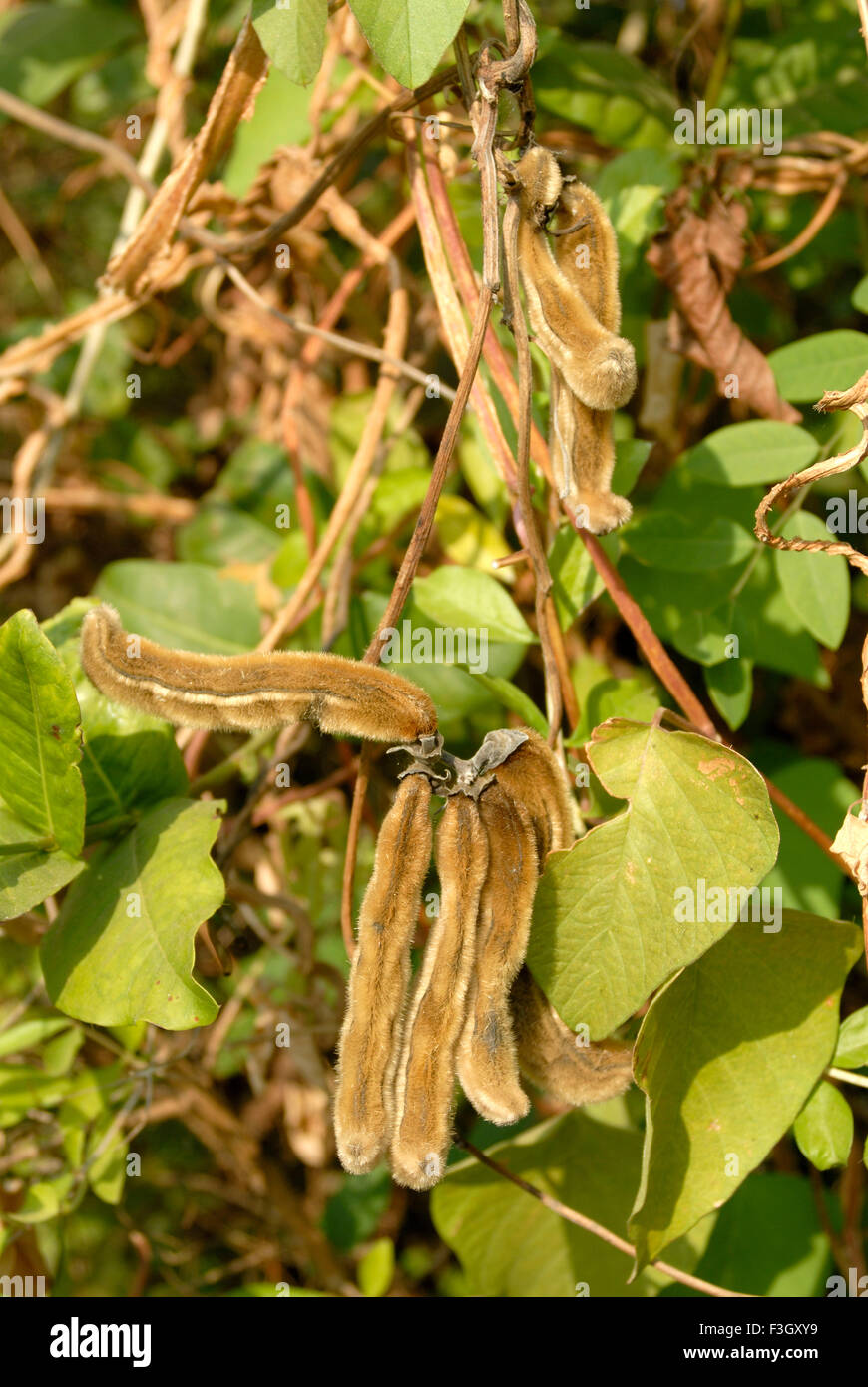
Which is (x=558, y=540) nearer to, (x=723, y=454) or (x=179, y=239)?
(x=723, y=454)

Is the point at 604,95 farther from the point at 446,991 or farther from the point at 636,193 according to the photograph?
the point at 446,991

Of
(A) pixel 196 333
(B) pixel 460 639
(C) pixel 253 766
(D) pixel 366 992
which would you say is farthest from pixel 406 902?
(A) pixel 196 333

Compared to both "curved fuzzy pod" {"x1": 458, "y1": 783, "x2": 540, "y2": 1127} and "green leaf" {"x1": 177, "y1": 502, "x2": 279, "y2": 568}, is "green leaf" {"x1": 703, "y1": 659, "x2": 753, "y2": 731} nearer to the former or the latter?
"curved fuzzy pod" {"x1": 458, "y1": 783, "x2": 540, "y2": 1127}

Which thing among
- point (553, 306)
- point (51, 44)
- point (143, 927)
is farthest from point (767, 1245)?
point (51, 44)

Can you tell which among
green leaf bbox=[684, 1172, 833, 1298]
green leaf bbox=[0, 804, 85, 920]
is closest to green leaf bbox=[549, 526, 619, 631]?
green leaf bbox=[0, 804, 85, 920]

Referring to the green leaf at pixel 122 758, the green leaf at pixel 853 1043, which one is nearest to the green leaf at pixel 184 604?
the green leaf at pixel 122 758

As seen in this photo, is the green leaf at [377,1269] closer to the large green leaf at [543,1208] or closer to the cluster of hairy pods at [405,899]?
the large green leaf at [543,1208]
